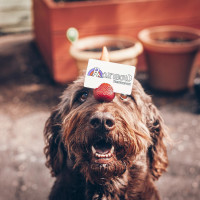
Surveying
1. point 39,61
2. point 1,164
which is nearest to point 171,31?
point 39,61

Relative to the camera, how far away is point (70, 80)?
5.60 meters

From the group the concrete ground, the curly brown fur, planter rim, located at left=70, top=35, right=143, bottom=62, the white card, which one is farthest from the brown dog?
planter rim, located at left=70, top=35, right=143, bottom=62

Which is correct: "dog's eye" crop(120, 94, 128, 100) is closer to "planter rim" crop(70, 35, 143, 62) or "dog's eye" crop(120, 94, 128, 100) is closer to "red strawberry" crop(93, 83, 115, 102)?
"red strawberry" crop(93, 83, 115, 102)

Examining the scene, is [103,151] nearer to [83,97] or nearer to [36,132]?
[83,97]

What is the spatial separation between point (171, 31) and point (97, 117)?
3961mm

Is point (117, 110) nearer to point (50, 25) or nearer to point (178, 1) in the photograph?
point (50, 25)

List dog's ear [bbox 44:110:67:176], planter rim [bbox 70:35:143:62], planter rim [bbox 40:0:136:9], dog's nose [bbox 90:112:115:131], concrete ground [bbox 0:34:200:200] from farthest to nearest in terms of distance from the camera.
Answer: planter rim [bbox 40:0:136:9]
planter rim [bbox 70:35:143:62]
concrete ground [bbox 0:34:200:200]
dog's ear [bbox 44:110:67:176]
dog's nose [bbox 90:112:115:131]

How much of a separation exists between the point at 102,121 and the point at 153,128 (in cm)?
68

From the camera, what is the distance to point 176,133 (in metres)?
4.33

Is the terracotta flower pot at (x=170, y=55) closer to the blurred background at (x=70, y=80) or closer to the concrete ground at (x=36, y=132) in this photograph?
the blurred background at (x=70, y=80)

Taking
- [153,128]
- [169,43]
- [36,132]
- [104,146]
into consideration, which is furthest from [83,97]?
[169,43]

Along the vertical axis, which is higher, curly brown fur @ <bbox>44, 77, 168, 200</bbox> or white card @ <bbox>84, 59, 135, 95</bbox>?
white card @ <bbox>84, 59, 135, 95</bbox>

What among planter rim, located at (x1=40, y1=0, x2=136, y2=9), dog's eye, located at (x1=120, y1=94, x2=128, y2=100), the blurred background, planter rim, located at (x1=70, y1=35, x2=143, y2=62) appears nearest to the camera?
dog's eye, located at (x1=120, y1=94, x2=128, y2=100)

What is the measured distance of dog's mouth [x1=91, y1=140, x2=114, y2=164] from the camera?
79.0 inches
